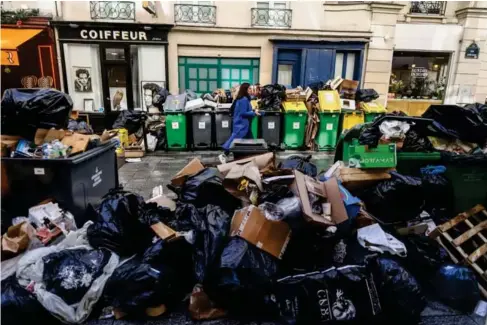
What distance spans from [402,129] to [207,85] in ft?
26.5

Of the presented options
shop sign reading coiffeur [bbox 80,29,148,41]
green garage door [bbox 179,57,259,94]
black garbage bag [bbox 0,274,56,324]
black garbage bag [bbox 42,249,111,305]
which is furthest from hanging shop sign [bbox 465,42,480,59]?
black garbage bag [bbox 0,274,56,324]

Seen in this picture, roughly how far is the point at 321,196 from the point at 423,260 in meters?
1.03

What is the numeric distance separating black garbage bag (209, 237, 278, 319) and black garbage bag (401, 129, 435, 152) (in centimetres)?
224

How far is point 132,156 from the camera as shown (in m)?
7.54

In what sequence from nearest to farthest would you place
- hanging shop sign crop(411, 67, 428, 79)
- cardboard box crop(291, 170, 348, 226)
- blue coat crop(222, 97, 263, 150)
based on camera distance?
cardboard box crop(291, 170, 348, 226), blue coat crop(222, 97, 263, 150), hanging shop sign crop(411, 67, 428, 79)

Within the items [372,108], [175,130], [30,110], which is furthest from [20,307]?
[372,108]

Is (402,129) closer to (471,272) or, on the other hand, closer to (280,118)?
(471,272)

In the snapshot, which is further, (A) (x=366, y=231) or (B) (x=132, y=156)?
(B) (x=132, y=156)

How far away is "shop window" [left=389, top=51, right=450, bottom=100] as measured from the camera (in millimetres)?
11258

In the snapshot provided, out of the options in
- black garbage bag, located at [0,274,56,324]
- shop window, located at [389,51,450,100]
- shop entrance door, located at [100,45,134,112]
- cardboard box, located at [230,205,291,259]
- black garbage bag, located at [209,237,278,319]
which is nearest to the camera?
black garbage bag, located at [0,274,56,324]

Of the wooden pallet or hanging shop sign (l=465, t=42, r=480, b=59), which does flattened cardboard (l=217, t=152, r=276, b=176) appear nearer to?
the wooden pallet

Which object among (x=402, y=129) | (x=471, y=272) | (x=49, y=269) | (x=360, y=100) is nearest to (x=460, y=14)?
(x=360, y=100)

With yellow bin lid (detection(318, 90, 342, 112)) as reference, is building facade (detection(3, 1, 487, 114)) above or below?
above

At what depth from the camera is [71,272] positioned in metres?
2.40
